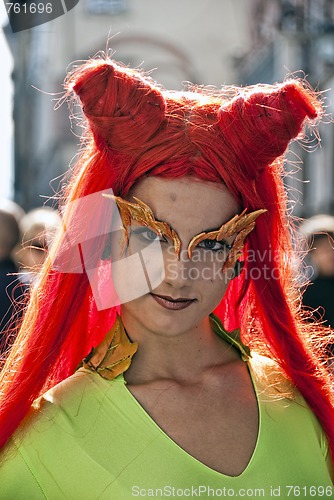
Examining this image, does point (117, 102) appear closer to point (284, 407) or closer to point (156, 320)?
point (156, 320)

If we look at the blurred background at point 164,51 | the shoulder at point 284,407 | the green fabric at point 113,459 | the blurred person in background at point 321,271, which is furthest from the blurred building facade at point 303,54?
the green fabric at point 113,459

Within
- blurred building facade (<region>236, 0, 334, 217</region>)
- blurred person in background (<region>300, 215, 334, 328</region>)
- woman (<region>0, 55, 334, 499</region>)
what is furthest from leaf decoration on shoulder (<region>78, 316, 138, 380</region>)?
blurred building facade (<region>236, 0, 334, 217</region>)

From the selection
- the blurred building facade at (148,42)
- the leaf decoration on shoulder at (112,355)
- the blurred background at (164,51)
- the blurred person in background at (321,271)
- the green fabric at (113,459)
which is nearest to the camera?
the green fabric at (113,459)

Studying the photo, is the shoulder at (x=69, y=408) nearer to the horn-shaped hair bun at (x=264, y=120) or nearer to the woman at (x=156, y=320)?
the woman at (x=156, y=320)

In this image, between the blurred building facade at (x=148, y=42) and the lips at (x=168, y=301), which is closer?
the lips at (x=168, y=301)

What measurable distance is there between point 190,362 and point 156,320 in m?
0.15

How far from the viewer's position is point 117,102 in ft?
5.13

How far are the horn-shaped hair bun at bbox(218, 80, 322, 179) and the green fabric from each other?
51cm

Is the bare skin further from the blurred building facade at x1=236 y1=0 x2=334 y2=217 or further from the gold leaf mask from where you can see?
the blurred building facade at x1=236 y1=0 x2=334 y2=217

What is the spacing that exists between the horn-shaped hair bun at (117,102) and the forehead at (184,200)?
0.31 feet

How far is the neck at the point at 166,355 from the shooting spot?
169cm

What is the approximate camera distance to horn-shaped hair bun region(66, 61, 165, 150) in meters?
1.54

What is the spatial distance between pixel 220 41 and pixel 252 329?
1299cm

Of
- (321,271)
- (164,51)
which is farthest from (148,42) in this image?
(321,271)
